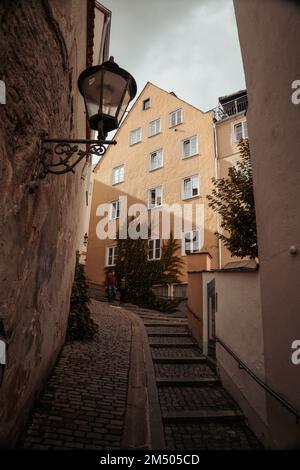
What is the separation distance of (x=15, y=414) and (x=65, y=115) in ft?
12.3

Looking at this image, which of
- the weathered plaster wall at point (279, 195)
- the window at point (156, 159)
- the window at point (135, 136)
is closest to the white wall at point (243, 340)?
the weathered plaster wall at point (279, 195)

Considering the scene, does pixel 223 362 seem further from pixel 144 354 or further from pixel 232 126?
pixel 232 126

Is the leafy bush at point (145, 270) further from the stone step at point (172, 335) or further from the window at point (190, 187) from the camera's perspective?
the stone step at point (172, 335)

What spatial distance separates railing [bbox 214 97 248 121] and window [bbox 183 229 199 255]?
24.7ft

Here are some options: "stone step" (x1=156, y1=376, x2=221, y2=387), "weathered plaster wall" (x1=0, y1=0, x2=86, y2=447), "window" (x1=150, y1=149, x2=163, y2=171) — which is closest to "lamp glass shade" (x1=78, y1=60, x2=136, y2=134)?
"weathered plaster wall" (x1=0, y1=0, x2=86, y2=447)

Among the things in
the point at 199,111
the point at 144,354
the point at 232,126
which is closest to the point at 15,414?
the point at 144,354

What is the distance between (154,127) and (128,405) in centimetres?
1940

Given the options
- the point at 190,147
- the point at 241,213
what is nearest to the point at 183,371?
the point at 241,213

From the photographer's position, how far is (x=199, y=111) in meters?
18.8

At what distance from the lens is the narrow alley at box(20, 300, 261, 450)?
3734 mm

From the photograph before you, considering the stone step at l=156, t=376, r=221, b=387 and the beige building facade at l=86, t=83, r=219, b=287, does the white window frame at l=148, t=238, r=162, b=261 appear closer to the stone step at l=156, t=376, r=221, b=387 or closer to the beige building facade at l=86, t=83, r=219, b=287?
the beige building facade at l=86, t=83, r=219, b=287

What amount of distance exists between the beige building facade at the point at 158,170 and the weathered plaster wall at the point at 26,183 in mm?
12531

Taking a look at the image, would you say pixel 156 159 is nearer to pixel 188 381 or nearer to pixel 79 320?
pixel 79 320

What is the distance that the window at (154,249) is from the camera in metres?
17.5
